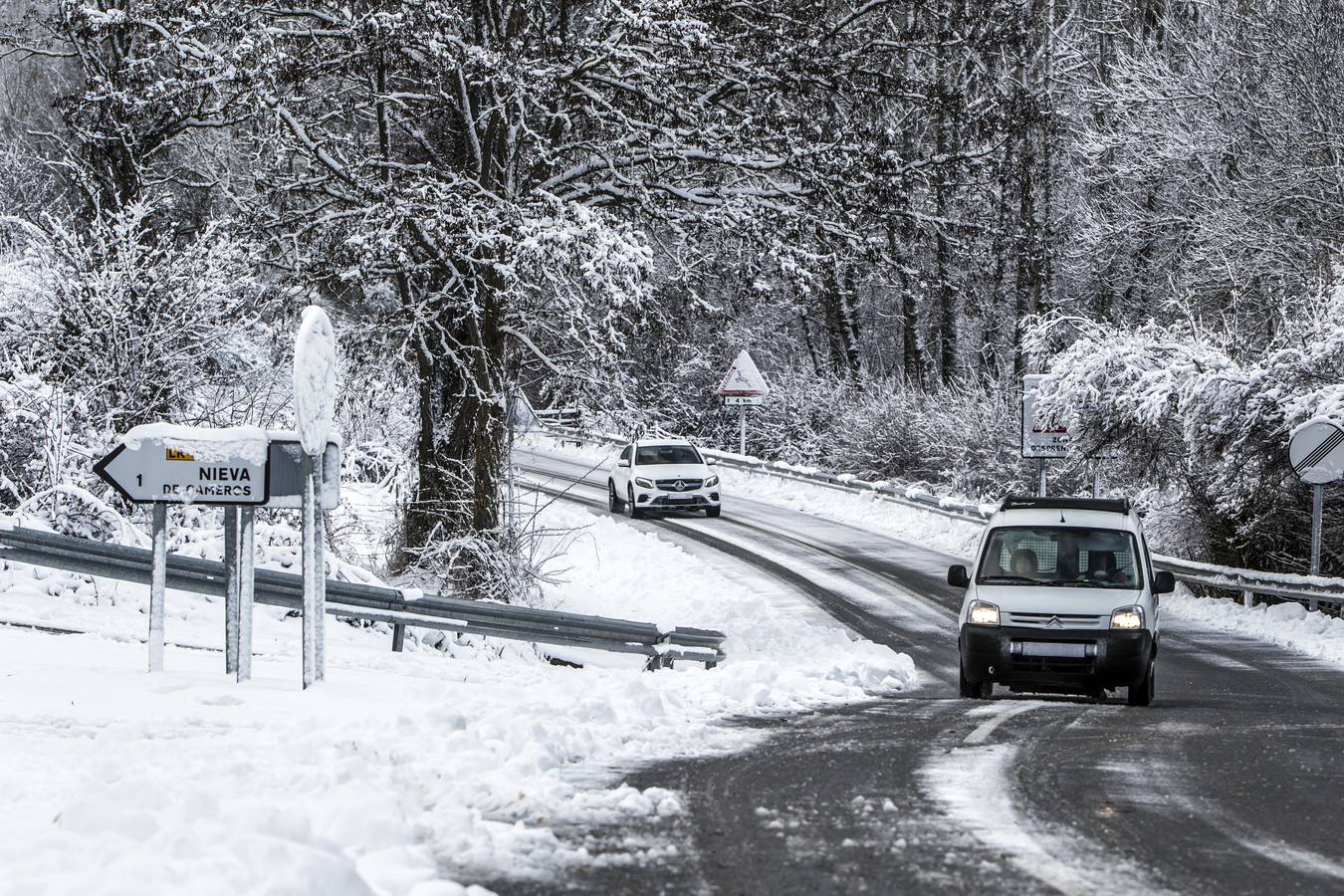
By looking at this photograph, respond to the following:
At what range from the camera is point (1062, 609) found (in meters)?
12.8

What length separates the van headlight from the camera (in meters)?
12.7

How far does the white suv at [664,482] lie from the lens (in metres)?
33.1

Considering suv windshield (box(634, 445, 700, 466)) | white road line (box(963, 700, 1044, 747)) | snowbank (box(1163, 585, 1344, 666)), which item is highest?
suv windshield (box(634, 445, 700, 466))

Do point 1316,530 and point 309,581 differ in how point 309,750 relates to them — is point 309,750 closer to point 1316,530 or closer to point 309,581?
point 309,581

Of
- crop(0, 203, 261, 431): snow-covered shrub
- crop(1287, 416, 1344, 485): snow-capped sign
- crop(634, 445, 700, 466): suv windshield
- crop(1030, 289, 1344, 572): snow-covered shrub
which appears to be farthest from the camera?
crop(634, 445, 700, 466): suv windshield

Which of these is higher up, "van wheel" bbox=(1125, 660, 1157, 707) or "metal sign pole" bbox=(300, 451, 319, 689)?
"metal sign pole" bbox=(300, 451, 319, 689)

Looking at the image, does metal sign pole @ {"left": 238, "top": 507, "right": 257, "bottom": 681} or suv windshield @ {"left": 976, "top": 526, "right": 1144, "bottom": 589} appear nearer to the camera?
metal sign pole @ {"left": 238, "top": 507, "right": 257, "bottom": 681}

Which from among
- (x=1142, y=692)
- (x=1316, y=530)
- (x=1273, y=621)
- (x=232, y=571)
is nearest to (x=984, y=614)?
(x=1142, y=692)

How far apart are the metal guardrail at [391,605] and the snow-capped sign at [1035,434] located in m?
9.00

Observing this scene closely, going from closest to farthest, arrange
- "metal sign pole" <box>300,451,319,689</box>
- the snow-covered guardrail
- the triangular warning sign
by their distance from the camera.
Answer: "metal sign pole" <box>300,451,319,689</box>
the snow-covered guardrail
the triangular warning sign

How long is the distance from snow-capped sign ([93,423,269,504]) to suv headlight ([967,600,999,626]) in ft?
19.7

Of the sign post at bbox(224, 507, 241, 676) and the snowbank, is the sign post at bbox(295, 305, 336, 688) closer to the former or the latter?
the sign post at bbox(224, 507, 241, 676)

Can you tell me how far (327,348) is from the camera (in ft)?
32.6

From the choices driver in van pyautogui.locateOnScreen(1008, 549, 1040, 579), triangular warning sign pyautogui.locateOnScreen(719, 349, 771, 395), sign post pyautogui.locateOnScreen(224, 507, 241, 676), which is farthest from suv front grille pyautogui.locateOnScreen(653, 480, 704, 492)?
sign post pyautogui.locateOnScreen(224, 507, 241, 676)
